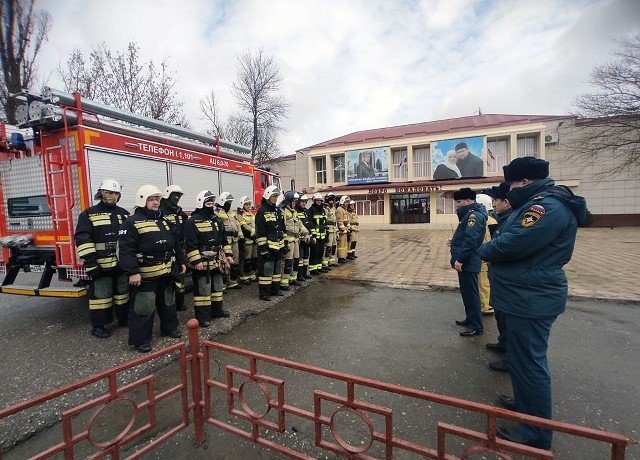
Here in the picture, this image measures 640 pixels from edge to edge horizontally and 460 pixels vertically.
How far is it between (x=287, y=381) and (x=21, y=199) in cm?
471

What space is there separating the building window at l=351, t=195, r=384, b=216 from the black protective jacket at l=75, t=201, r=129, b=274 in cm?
2105

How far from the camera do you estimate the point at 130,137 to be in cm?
483

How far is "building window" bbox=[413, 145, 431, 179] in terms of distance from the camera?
23.0 m

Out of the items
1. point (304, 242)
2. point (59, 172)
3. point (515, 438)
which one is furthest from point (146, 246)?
point (515, 438)

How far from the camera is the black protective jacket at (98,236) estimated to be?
3.70 meters

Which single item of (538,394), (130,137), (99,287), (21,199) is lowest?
(538,394)

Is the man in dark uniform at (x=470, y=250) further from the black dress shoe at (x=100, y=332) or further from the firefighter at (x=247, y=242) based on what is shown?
the black dress shoe at (x=100, y=332)

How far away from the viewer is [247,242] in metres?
6.79

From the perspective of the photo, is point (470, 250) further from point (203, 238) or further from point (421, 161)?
point (421, 161)

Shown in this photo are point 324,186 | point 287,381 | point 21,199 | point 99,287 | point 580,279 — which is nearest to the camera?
point 287,381

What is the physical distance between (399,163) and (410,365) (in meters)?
21.7

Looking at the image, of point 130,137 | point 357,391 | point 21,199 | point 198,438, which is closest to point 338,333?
point 357,391

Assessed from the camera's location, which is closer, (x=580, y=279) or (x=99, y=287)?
(x=99, y=287)

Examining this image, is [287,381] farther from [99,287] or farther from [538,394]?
[99,287]
